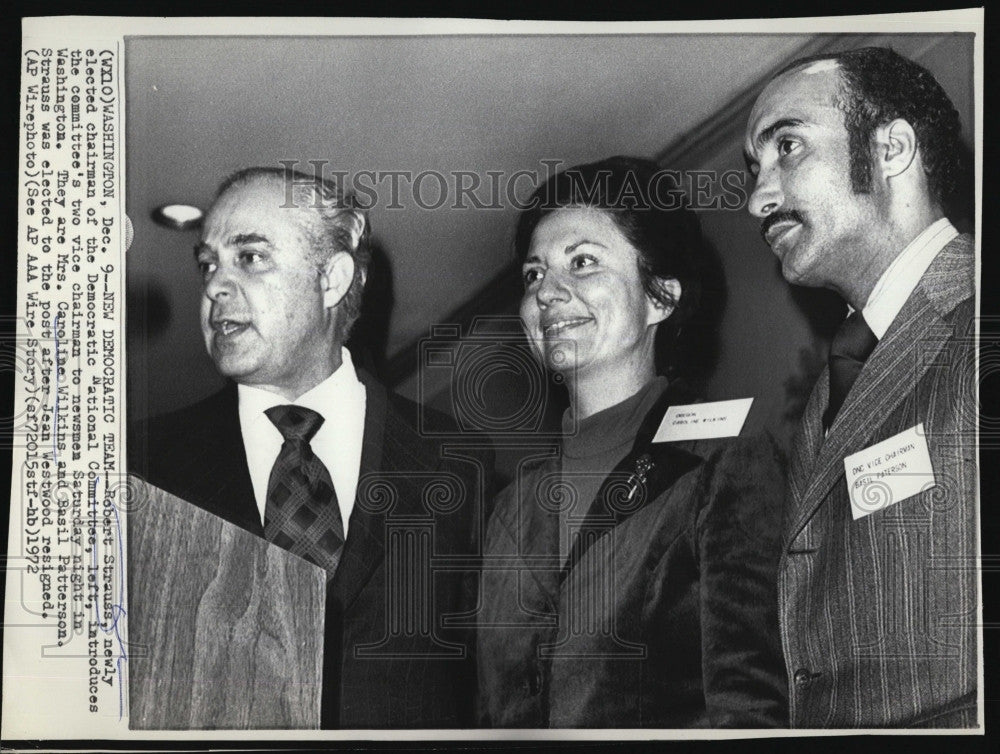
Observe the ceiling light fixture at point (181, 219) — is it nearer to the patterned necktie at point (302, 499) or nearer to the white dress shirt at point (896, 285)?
the patterned necktie at point (302, 499)

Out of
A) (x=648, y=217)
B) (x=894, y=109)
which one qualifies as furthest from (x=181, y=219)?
(x=894, y=109)

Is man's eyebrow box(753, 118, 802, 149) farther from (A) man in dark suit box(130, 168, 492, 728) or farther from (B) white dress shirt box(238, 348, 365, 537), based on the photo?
(B) white dress shirt box(238, 348, 365, 537)

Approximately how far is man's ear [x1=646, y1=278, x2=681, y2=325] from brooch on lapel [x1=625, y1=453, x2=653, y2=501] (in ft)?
1.08

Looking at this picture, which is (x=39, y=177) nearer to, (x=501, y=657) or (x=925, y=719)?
(x=501, y=657)

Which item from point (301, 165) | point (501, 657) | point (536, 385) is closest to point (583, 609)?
point (501, 657)

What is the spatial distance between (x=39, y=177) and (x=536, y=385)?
130 cm

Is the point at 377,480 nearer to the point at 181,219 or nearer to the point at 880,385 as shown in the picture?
the point at 181,219

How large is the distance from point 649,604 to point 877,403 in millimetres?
712

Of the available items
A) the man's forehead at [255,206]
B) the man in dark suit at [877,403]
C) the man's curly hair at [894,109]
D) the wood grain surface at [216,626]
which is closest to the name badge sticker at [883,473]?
the man in dark suit at [877,403]

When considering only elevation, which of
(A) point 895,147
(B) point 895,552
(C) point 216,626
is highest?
(A) point 895,147

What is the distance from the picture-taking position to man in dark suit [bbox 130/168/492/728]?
2451 millimetres

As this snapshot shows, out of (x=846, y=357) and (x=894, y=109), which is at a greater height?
(x=894, y=109)

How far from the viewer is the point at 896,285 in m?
2.44

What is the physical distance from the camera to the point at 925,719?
7.95 ft
